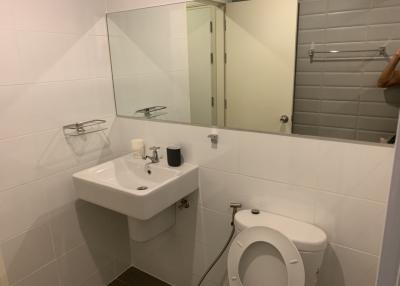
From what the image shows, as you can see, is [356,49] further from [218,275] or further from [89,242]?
[89,242]

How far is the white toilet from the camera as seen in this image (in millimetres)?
1291

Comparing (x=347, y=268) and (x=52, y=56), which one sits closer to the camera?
(x=347, y=268)

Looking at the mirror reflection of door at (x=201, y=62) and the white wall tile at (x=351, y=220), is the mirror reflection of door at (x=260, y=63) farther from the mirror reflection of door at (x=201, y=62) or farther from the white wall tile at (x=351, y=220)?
the white wall tile at (x=351, y=220)

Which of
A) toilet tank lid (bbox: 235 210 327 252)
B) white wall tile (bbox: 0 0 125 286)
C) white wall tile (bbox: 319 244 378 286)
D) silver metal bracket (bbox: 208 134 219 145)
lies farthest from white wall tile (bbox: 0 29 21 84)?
white wall tile (bbox: 319 244 378 286)

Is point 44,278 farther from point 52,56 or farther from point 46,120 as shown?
point 52,56

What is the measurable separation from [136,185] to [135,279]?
32.8 inches

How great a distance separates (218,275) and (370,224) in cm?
98

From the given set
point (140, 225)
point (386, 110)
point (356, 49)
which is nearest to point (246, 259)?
point (140, 225)

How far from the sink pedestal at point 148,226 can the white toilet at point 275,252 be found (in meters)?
0.57

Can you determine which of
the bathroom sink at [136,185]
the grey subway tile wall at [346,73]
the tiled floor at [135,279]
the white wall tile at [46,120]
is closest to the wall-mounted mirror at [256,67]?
the grey subway tile wall at [346,73]

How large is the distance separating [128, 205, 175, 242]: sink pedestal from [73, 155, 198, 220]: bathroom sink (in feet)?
0.66

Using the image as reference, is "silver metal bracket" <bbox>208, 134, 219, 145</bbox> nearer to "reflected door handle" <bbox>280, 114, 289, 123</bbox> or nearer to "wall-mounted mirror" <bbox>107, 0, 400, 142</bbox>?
"wall-mounted mirror" <bbox>107, 0, 400, 142</bbox>

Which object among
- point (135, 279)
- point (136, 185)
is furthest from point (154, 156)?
point (135, 279)

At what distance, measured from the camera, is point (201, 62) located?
1.83m
